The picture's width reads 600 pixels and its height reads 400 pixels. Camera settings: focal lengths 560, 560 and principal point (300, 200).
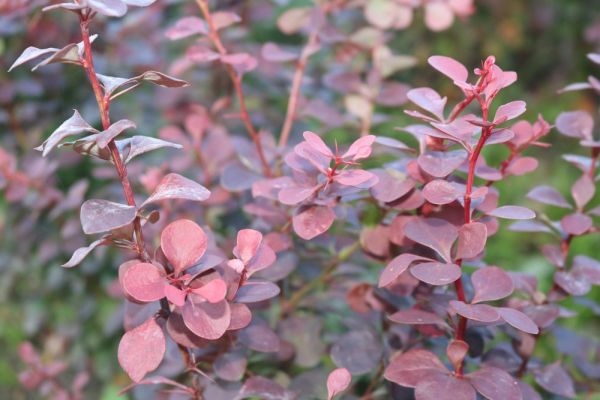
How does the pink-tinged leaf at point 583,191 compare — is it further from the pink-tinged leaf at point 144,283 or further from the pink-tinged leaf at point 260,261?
the pink-tinged leaf at point 144,283

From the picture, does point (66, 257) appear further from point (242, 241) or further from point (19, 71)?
point (242, 241)

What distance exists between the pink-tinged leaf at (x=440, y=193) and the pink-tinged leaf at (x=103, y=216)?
0.31 metres

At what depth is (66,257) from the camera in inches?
56.4

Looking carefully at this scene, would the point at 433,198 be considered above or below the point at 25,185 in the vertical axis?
above

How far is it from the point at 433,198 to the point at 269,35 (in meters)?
1.90

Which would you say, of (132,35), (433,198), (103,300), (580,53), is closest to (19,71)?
(132,35)

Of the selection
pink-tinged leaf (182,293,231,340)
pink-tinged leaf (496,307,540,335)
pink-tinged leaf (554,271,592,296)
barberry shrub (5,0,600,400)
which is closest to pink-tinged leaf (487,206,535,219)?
barberry shrub (5,0,600,400)

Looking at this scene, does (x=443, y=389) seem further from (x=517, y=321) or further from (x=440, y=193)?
(x=440, y=193)

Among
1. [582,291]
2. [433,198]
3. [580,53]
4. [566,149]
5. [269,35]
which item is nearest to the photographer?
[433,198]

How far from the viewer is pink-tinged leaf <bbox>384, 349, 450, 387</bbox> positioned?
643 millimetres

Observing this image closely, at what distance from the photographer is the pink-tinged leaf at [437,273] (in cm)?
58

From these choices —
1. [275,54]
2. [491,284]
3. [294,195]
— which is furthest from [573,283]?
[275,54]

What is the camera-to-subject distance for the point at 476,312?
1.93ft

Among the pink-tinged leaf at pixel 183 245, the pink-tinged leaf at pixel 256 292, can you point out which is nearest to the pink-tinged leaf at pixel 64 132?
the pink-tinged leaf at pixel 183 245
